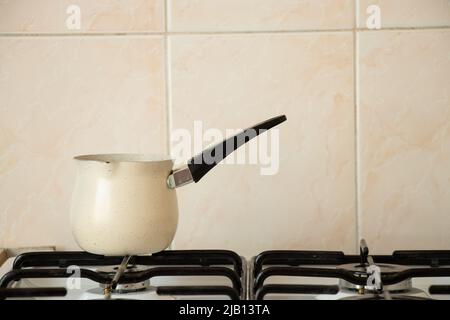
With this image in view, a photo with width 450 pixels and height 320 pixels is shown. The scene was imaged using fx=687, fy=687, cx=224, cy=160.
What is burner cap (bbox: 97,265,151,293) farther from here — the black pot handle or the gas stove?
the black pot handle

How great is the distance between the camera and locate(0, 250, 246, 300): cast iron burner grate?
2.27ft

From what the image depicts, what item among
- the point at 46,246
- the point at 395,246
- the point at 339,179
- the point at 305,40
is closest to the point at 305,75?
the point at 305,40

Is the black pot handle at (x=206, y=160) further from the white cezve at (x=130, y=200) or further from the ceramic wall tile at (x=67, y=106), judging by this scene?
the ceramic wall tile at (x=67, y=106)

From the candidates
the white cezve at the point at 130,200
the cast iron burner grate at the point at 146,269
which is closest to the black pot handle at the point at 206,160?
the white cezve at the point at 130,200

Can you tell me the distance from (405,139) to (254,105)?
0.72ft

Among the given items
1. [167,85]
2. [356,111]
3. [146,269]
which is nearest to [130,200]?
[146,269]

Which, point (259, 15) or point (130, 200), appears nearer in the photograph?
point (130, 200)

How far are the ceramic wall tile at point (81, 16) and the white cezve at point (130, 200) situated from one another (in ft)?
0.84

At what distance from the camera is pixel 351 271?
2.47 feet

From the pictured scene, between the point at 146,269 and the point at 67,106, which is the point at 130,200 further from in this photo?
the point at 67,106

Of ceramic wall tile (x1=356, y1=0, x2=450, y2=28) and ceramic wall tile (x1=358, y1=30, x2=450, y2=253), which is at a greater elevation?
ceramic wall tile (x1=356, y1=0, x2=450, y2=28)

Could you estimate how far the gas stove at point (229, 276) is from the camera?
0.71 m

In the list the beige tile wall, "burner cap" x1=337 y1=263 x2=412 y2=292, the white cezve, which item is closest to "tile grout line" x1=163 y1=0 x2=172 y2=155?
the beige tile wall

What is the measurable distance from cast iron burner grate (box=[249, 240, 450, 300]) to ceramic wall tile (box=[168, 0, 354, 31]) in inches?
12.9
